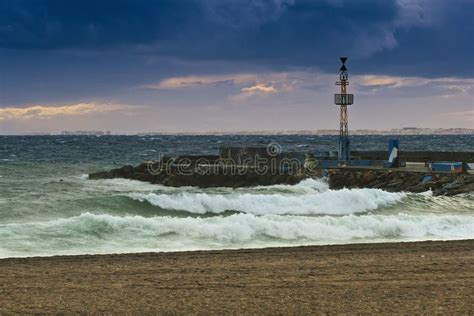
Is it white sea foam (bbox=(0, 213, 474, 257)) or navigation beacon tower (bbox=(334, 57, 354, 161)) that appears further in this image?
navigation beacon tower (bbox=(334, 57, 354, 161))

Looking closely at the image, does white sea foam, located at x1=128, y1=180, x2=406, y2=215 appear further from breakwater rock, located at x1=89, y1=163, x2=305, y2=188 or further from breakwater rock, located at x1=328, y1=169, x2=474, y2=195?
breakwater rock, located at x1=89, y1=163, x2=305, y2=188

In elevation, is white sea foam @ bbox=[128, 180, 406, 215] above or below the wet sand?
below

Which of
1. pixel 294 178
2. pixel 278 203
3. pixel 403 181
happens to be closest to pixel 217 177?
pixel 294 178

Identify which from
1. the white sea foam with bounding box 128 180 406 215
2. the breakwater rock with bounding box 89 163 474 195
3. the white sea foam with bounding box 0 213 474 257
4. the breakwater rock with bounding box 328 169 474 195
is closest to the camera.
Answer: the white sea foam with bounding box 0 213 474 257

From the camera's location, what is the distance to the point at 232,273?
10.9 metres

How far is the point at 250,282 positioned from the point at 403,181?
24.4 m

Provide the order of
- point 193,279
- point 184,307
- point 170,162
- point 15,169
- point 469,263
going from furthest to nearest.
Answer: point 15,169
point 170,162
point 469,263
point 193,279
point 184,307

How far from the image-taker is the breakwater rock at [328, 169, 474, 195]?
A: 30.5 m

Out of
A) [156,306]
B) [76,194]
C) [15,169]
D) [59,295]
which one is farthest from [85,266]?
[15,169]

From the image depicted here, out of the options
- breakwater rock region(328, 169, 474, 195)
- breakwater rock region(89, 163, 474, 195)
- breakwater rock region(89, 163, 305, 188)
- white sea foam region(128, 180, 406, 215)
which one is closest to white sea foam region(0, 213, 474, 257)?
white sea foam region(128, 180, 406, 215)

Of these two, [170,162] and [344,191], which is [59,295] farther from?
[170,162]

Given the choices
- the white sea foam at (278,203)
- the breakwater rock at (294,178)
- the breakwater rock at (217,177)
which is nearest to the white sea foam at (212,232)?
the white sea foam at (278,203)

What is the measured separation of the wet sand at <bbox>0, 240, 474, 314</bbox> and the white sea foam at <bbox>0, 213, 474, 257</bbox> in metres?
3.05

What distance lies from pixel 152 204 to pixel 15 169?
101 ft
